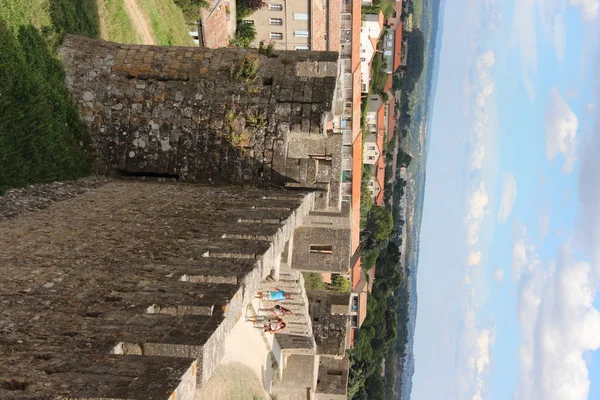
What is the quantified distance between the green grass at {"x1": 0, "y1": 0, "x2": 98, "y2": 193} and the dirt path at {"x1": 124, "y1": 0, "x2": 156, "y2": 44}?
4517 millimetres

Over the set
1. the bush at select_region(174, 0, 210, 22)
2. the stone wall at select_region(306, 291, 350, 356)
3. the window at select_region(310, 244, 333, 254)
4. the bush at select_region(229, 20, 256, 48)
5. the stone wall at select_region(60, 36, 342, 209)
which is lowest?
the stone wall at select_region(306, 291, 350, 356)

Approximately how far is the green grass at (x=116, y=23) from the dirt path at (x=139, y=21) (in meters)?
0.28

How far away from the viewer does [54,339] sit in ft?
16.1

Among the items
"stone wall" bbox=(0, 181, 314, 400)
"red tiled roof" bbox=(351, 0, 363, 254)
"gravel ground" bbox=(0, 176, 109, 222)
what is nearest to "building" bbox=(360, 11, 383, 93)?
"red tiled roof" bbox=(351, 0, 363, 254)

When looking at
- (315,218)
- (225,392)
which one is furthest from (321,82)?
(225,392)

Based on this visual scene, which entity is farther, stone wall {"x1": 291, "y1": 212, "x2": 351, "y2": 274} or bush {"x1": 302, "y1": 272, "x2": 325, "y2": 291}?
bush {"x1": 302, "y1": 272, "x2": 325, "y2": 291}

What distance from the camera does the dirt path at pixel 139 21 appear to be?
1715 cm

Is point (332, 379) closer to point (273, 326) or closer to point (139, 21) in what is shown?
point (273, 326)

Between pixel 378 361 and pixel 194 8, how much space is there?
5690cm

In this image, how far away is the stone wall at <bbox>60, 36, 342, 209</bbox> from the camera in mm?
11719

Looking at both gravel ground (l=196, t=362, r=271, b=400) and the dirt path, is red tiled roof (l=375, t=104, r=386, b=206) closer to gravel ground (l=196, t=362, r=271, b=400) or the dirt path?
the dirt path

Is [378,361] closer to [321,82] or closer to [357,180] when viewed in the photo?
[357,180]

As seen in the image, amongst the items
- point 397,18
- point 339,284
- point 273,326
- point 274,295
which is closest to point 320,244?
point 274,295

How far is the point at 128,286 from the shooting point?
6.21 m
